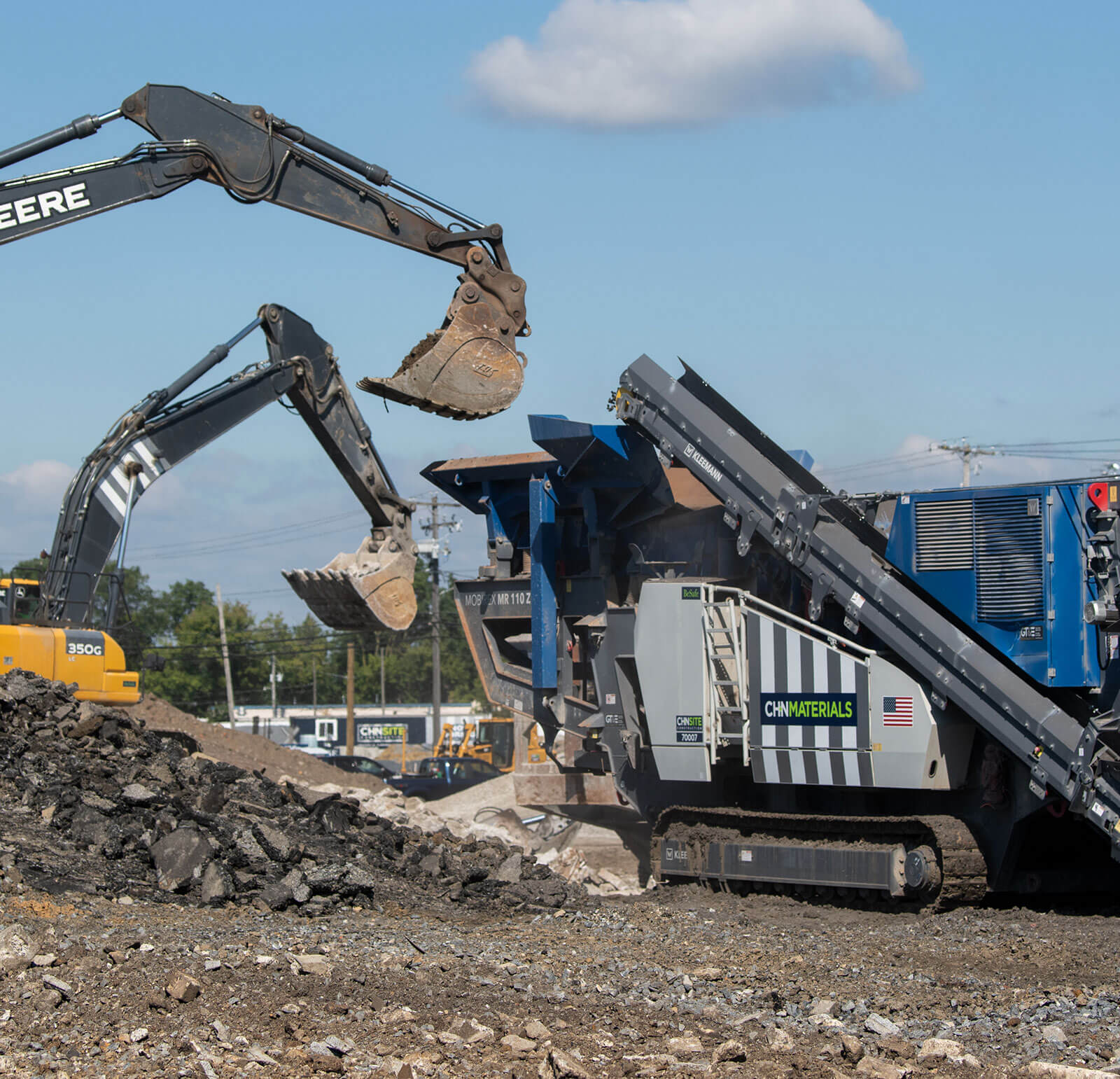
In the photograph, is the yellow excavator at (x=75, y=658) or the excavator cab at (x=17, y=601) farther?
the excavator cab at (x=17, y=601)

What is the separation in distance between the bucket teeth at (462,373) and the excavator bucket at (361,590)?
3386 mm

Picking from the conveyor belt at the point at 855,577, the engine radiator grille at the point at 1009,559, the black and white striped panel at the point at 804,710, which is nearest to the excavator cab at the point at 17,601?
the conveyor belt at the point at 855,577

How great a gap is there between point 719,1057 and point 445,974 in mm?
1787

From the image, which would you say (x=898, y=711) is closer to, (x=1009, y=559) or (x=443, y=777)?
(x=1009, y=559)

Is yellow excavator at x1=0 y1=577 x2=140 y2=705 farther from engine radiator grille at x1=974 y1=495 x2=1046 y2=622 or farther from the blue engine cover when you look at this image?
engine radiator grille at x1=974 y1=495 x2=1046 y2=622

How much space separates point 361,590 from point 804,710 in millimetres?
6291

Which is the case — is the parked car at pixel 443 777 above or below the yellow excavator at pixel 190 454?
below

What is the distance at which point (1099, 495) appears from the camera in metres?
9.13

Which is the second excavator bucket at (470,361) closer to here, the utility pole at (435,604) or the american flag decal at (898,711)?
the american flag decal at (898,711)

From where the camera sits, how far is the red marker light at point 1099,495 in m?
9.11

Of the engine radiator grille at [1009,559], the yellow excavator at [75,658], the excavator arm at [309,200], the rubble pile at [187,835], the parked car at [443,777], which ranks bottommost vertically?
the parked car at [443,777]

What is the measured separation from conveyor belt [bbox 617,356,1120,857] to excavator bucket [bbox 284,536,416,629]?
463cm

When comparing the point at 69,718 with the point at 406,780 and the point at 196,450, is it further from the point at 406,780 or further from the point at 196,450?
the point at 406,780

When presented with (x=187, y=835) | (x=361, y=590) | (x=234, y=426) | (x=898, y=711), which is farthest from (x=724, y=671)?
(x=234, y=426)
